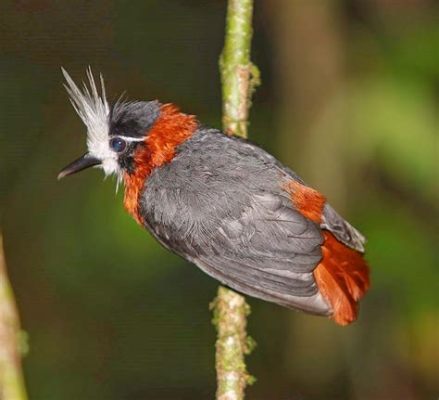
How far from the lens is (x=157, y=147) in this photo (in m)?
3.53

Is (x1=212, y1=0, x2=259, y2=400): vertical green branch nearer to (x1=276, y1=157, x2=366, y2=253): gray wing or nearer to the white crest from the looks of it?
(x1=276, y1=157, x2=366, y2=253): gray wing

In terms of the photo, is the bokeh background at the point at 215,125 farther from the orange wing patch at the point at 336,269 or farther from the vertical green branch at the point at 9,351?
the vertical green branch at the point at 9,351

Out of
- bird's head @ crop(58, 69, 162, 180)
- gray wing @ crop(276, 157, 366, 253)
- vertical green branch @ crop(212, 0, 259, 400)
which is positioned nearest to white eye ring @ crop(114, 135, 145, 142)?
bird's head @ crop(58, 69, 162, 180)

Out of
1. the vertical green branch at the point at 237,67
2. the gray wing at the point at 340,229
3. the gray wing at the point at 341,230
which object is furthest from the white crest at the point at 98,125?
the gray wing at the point at 341,230

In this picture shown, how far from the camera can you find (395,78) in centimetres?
401

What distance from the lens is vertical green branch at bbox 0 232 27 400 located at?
1554mm

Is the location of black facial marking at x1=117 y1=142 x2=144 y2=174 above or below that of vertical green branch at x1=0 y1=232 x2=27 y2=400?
above

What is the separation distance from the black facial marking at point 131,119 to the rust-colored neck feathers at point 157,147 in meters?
0.03

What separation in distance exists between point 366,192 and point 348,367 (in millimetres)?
890

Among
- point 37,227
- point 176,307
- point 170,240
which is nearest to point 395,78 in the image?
point 170,240

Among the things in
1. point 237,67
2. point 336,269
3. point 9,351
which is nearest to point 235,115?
point 237,67

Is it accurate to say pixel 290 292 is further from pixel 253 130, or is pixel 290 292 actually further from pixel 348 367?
pixel 253 130

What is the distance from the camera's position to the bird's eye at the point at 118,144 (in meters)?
3.57

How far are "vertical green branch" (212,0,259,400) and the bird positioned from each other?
0.58 ft
